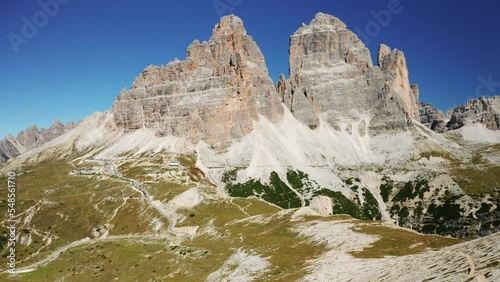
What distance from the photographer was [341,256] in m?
63.2

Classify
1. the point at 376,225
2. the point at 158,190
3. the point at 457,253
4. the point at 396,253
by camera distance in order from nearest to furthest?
the point at 457,253
the point at 396,253
the point at 376,225
the point at 158,190

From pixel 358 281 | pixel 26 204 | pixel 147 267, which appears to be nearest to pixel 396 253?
pixel 358 281

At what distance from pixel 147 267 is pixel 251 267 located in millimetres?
28775

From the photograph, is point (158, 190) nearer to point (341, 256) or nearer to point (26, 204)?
point (26, 204)

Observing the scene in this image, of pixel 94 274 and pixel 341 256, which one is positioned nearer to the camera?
pixel 341 256

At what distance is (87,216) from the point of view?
160125 millimetres

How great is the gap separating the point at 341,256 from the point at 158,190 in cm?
13421

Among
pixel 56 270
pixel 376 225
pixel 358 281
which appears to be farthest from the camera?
pixel 56 270

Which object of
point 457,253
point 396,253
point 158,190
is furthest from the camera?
point 158,190

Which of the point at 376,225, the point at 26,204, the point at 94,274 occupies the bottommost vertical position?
the point at 94,274

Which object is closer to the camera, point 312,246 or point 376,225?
point 312,246

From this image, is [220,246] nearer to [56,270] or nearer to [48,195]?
[56,270]

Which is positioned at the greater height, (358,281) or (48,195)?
(48,195)

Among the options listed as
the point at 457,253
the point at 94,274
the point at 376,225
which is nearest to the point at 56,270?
the point at 94,274
